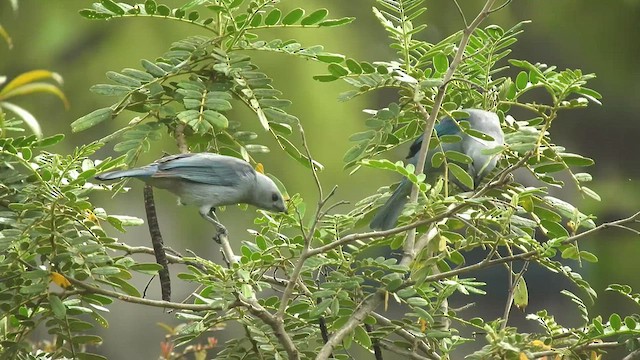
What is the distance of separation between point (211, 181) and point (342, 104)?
1.21m

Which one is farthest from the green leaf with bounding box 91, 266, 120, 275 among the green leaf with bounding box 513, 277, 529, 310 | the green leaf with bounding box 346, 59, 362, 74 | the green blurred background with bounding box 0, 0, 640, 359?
the green blurred background with bounding box 0, 0, 640, 359

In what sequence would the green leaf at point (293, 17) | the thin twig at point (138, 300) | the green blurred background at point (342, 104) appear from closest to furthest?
the thin twig at point (138, 300) → the green leaf at point (293, 17) → the green blurred background at point (342, 104)

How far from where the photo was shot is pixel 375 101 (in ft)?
6.58

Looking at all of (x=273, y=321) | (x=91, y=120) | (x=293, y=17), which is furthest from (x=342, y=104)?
(x=273, y=321)

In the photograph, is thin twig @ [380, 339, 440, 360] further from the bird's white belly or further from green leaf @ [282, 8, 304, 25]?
green leaf @ [282, 8, 304, 25]

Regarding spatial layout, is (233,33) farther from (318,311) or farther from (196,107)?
(318,311)

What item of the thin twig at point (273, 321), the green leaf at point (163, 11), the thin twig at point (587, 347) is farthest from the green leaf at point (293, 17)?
the thin twig at point (587, 347)

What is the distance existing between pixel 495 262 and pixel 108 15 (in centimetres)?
49

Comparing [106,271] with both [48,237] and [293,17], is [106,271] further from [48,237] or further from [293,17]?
[293,17]

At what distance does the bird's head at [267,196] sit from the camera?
88 cm

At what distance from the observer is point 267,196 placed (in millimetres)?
882

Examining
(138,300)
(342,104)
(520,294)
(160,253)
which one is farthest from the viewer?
(342,104)

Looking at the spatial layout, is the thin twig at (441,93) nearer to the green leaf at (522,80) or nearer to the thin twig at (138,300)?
the green leaf at (522,80)

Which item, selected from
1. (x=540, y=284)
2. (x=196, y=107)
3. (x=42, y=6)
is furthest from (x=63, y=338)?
(x=42, y=6)
